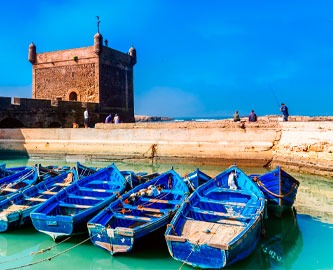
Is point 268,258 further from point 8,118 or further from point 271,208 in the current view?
point 8,118

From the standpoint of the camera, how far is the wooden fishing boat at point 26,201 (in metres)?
7.04

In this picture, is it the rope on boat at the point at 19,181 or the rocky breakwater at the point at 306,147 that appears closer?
the rope on boat at the point at 19,181

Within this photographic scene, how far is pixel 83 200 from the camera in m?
7.93

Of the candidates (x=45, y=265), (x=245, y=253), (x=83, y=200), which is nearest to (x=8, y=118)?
(x=83, y=200)

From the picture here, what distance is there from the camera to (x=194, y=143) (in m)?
16.5

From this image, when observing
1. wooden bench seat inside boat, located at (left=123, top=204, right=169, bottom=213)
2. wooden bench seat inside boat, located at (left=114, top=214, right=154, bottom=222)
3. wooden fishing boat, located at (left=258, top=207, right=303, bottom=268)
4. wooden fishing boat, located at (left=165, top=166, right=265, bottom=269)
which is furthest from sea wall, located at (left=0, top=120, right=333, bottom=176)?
wooden bench seat inside boat, located at (left=114, top=214, right=154, bottom=222)

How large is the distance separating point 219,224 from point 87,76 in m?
22.4

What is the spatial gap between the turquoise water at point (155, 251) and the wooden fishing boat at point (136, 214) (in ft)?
0.86

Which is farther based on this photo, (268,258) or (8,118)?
(8,118)

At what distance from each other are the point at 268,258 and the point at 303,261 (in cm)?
62

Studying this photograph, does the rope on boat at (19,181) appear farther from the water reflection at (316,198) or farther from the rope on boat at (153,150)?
the water reflection at (316,198)

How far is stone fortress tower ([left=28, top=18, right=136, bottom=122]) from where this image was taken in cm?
2627

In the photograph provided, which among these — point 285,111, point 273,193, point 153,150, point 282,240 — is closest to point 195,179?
point 273,193

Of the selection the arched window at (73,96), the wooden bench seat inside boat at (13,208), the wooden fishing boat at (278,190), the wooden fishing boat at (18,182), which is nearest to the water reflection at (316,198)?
the wooden fishing boat at (278,190)
